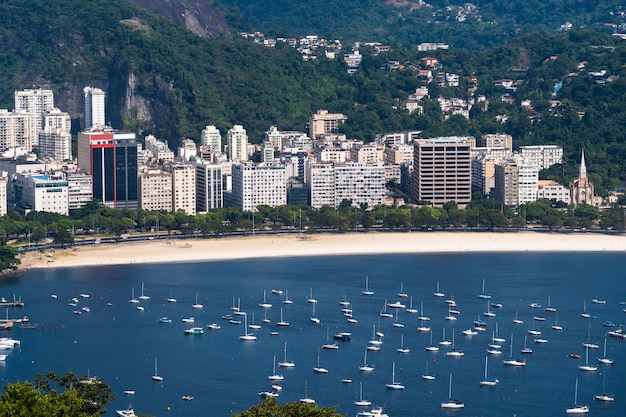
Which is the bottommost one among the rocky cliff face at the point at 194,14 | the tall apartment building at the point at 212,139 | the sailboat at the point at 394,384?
the sailboat at the point at 394,384

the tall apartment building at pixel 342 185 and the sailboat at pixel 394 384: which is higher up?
the tall apartment building at pixel 342 185

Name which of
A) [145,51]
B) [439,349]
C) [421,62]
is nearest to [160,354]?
[439,349]

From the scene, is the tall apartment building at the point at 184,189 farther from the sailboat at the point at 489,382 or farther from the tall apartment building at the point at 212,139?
the sailboat at the point at 489,382

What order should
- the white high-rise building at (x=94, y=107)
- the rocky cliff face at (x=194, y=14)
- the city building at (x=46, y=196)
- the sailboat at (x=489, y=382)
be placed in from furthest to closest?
the rocky cliff face at (x=194, y=14) < the white high-rise building at (x=94, y=107) < the city building at (x=46, y=196) < the sailboat at (x=489, y=382)

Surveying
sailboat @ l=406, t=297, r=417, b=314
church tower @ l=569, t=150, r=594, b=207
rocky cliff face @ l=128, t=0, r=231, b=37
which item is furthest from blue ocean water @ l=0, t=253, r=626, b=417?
rocky cliff face @ l=128, t=0, r=231, b=37

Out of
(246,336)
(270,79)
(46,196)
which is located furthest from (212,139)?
(246,336)

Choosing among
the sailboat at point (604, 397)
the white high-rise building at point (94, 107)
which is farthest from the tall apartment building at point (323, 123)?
the sailboat at point (604, 397)

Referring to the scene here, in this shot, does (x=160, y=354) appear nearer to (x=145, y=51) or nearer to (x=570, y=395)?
(x=570, y=395)

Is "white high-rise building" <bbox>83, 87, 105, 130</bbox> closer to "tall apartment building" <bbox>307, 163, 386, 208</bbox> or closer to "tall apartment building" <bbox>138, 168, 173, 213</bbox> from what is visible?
"tall apartment building" <bbox>138, 168, 173, 213</bbox>
